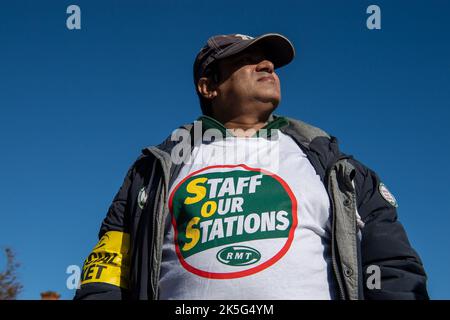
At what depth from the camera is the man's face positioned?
3.64 meters

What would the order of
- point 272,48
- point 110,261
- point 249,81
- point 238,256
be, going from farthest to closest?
point 272,48, point 249,81, point 110,261, point 238,256

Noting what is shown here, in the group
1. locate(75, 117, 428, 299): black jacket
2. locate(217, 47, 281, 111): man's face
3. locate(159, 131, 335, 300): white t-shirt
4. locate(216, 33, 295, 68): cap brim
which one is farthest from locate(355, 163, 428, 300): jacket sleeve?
locate(216, 33, 295, 68): cap brim

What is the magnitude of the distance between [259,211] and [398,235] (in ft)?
2.55

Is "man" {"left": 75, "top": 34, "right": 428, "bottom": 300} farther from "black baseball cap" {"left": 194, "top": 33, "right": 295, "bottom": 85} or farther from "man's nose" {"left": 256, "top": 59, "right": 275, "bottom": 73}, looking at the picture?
"black baseball cap" {"left": 194, "top": 33, "right": 295, "bottom": 85}

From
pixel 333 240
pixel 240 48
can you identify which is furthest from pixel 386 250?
pixel 240 48

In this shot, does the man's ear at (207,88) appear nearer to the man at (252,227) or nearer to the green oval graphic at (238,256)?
the man at (252,227)

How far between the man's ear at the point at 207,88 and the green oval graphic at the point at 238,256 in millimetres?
1493

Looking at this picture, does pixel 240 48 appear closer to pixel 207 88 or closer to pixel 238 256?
pixel 207 88

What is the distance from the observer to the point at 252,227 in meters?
2.82

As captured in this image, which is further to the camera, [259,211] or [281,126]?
[281,126]

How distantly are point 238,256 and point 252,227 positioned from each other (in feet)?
0.59

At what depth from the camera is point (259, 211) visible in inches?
113
